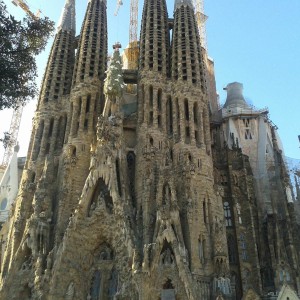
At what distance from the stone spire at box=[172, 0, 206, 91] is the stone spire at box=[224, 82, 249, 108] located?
28.5 ft

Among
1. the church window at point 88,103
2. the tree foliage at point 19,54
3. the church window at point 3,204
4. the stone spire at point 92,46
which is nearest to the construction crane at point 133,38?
the stone spire at point 92,46

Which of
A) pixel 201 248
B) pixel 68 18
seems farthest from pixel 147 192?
pixel 68 18

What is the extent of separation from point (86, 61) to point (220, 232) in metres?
17.9

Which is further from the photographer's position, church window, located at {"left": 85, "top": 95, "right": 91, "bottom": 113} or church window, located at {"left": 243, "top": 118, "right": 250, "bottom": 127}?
church window, located at {"left": 243, "top": 118, "right": 250, "bottom": 127}

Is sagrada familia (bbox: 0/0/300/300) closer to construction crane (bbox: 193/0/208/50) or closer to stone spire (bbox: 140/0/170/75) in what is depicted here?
stone spire (bbox: 140/0/170/75)

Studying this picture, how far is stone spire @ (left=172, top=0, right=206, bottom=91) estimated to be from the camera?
30031 mm

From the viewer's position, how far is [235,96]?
39.6 metres

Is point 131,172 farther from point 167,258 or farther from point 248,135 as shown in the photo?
point 248,135

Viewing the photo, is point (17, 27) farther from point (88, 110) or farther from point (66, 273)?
point (88, 110)

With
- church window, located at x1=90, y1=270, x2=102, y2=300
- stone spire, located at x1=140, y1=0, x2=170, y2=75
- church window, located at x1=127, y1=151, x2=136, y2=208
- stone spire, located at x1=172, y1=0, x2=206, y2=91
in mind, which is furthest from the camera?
stone spire, located at x1=140, y1=0, x2=170, y2=75

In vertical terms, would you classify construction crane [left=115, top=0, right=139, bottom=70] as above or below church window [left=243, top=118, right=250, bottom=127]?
above

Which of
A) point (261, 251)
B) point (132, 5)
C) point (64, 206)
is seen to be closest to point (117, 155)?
point (64, 206)

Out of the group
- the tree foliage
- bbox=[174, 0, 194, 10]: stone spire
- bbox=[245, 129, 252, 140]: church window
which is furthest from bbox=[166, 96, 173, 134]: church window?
the tree foliage

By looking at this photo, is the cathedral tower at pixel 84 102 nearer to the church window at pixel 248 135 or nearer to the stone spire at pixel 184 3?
the stone spire at pixel 184 3
